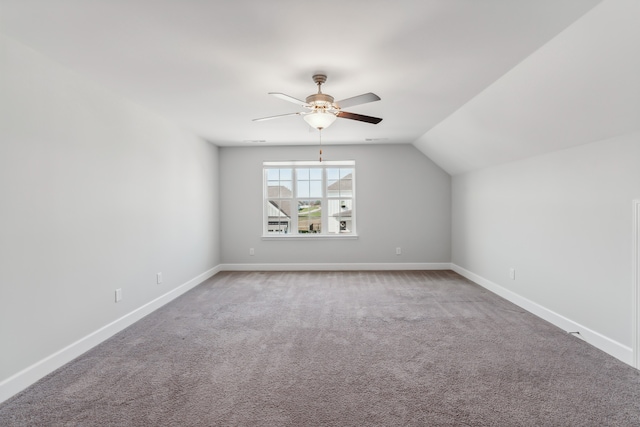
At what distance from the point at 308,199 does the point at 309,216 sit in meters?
0.33

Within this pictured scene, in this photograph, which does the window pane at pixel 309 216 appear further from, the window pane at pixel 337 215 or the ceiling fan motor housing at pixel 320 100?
the ceiling fan motor housing at pixel 320 100

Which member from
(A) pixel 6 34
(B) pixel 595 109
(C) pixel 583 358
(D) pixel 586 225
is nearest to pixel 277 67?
(A) pixel 6 34

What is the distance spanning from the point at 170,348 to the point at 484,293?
395 centimetres

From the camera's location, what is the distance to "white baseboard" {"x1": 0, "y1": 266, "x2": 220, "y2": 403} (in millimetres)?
2279

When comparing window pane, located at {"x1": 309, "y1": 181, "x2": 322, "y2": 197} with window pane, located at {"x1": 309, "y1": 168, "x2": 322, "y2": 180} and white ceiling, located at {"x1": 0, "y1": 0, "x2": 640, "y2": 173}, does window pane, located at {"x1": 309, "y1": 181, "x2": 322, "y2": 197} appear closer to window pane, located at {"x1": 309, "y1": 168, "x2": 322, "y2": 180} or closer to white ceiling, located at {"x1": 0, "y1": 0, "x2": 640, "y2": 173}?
window pane, located at {"x1": 309, "y1": 168, "x2": 322, "y2": 180}

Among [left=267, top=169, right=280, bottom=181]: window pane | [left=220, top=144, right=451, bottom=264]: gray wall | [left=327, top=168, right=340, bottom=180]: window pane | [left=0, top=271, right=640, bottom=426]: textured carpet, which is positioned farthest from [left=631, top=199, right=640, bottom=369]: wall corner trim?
[left=267, top=169, right=280, bottom=181]: window pane

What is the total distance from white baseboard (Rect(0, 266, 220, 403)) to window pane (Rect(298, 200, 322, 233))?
9.46ft

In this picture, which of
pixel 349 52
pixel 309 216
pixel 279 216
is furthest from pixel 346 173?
pixel 349 52

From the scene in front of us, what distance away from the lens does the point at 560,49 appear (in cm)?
237

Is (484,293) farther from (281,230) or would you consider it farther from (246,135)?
(246,135)

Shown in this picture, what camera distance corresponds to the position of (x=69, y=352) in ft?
9.12

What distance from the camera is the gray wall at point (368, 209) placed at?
21.1 ft

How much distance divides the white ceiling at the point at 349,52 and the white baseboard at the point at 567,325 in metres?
1.71

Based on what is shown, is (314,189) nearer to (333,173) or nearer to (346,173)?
(333,173)
